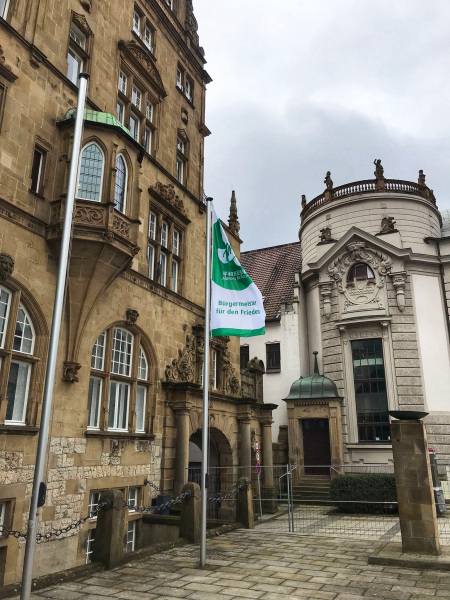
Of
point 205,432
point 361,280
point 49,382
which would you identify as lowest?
point 205,432

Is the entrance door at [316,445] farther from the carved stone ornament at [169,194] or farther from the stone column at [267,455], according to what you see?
A: the carved stone ornament at [169,194]

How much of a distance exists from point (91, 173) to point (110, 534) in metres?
8.58

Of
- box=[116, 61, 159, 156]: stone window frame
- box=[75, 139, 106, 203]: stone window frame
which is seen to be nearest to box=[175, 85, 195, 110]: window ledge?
box=[116, 61, 159, 156]: stone window frame

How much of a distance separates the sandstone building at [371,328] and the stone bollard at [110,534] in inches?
685

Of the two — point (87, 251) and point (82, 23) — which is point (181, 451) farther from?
point (82, 23)

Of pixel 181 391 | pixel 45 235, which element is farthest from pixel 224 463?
pixel 45 235

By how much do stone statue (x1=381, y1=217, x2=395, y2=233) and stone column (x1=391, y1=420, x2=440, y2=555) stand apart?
60.9 feet

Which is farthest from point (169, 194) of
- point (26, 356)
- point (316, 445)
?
point (316, 445)

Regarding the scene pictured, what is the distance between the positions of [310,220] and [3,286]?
2339cm

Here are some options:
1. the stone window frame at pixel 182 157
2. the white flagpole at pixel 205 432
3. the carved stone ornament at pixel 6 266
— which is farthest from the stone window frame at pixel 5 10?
the stone window frame at pixel 182 157

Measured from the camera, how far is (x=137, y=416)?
591 inches

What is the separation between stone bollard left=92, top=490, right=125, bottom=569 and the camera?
9.05 metres

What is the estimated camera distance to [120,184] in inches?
536

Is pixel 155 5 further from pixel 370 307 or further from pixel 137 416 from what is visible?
pixel 370 307
